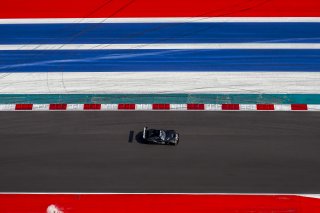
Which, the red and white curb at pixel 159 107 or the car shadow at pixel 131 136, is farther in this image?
the red and white curb at pixel 159 107

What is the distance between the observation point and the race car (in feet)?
65.6

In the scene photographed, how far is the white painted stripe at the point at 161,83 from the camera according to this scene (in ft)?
73.3

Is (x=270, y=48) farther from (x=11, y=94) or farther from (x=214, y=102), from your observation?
(x=11, y=94)

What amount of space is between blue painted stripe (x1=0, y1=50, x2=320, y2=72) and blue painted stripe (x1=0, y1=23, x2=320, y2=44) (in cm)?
82

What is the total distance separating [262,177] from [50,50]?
14768 mm

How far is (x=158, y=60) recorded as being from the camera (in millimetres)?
23609

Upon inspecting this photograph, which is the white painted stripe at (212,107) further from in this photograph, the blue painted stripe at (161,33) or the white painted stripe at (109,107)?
the white painted stripe at (109,107)

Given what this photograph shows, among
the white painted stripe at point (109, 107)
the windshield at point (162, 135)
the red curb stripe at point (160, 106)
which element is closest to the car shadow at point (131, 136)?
the windshield at point (162, 135)

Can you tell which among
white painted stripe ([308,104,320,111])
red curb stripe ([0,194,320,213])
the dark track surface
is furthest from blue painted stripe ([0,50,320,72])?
red curb stripe ([0,194,320,213])

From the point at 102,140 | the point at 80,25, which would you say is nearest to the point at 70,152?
the point at 102,140

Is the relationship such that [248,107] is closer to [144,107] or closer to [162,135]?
[162,135]

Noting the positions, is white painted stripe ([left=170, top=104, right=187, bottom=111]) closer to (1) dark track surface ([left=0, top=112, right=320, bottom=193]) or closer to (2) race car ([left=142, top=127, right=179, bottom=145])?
(1) dark track surface ([left=0, top=112, right=320, bottom=193])

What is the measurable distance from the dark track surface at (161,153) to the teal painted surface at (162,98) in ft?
2.92

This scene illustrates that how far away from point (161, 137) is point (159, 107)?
2.30 meters
